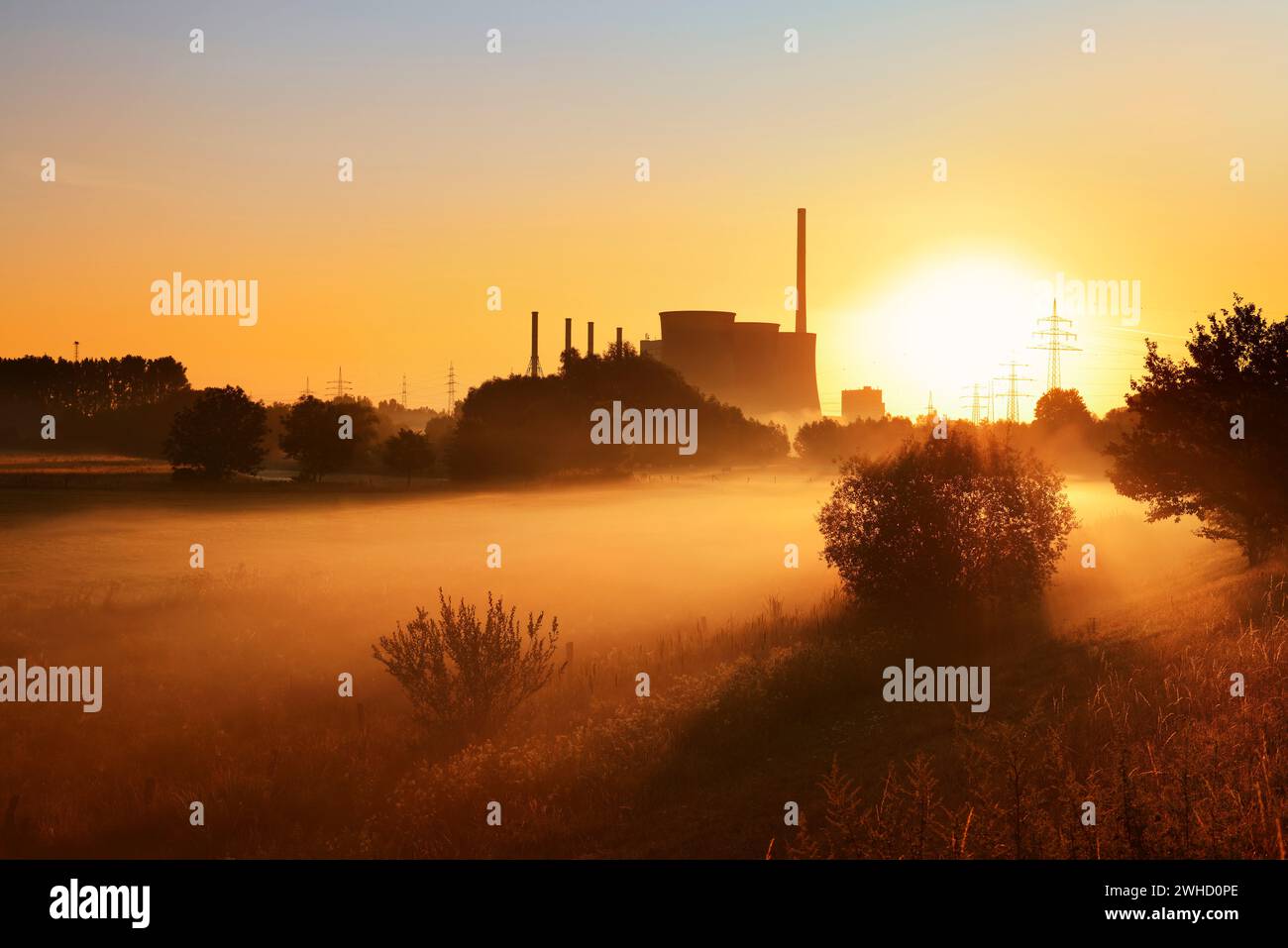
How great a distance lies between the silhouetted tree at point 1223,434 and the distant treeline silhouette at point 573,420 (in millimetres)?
61855

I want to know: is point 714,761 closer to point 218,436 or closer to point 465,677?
point 465,677

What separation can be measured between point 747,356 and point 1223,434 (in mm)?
114780

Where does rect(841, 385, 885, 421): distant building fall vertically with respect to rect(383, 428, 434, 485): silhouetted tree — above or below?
above

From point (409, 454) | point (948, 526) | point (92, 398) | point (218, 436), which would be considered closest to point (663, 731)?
point (948, 526)

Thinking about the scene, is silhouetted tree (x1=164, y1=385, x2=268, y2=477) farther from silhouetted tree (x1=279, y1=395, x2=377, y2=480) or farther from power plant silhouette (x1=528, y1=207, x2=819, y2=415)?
power plant silhouette (x1=528, y1=207, x2=819, y2=415)

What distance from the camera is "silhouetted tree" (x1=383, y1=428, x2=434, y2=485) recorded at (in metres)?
89.5

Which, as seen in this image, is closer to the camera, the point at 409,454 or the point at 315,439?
the point at 315,439

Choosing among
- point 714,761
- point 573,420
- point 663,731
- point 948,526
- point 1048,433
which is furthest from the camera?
point 1048,433

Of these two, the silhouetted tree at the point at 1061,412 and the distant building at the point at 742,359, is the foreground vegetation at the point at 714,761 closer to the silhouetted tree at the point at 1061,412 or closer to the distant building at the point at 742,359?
the distant building at the point at 742,359

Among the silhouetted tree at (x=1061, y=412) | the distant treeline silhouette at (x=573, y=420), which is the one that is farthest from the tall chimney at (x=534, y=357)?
the silhouetted tree at (x=1061, y=412)

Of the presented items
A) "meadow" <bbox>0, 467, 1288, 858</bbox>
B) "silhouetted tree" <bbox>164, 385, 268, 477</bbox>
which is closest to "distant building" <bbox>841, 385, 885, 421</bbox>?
"silhouetted tree" <bbox>164, 385, 268, 477</bbox>

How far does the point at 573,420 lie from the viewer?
95.1 metres

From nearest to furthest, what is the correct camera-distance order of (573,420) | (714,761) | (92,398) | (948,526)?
1. (714,761)
2. (948,526)
3. (573,420)
4. (92,398)
